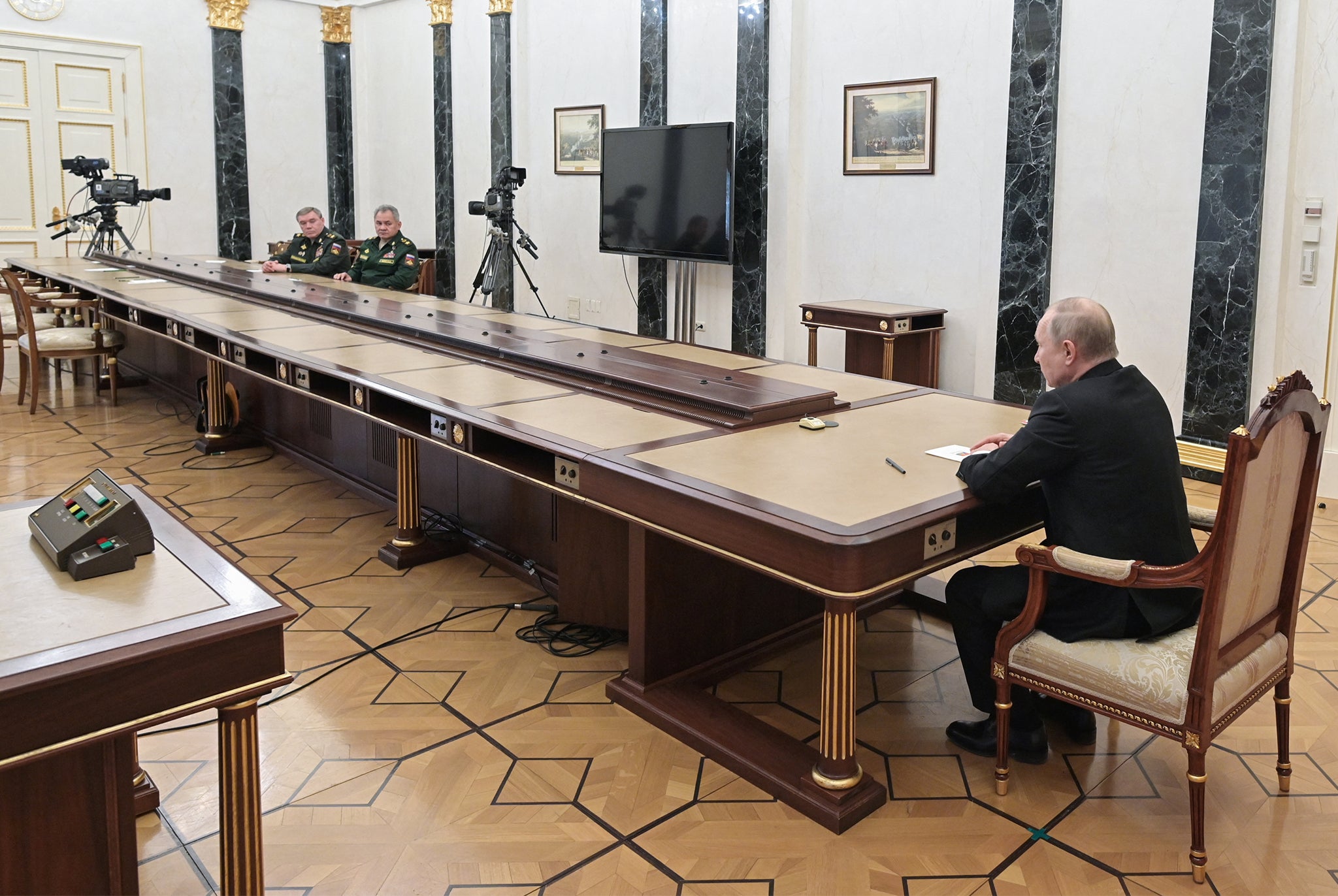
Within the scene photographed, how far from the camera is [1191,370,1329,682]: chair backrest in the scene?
6.95ft

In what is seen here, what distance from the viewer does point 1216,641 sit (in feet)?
7.14

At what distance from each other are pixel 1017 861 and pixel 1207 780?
64cm

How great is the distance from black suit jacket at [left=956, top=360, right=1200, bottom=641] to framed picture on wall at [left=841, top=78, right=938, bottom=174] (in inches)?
166

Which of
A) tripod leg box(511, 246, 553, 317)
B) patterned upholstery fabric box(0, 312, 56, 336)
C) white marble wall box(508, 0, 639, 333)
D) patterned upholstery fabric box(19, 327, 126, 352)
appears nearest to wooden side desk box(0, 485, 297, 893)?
patterned upholstery fabric box(19, 327, 126, 352)

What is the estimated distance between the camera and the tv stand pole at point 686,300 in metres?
7.82

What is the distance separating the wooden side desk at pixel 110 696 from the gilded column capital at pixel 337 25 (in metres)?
10.4

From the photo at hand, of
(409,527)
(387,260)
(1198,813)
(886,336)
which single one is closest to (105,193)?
(387,260)

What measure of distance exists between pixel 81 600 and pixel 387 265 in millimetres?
6290

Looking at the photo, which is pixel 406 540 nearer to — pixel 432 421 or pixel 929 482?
pixel 432 421

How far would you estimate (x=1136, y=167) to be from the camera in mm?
5391

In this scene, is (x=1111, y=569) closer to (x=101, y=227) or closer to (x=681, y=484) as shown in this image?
(x=681, y=484)

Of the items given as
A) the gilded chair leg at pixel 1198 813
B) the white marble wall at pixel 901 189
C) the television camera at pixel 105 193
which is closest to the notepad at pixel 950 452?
the gilded chair leg at pixel 1198 813

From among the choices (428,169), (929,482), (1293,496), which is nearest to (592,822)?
(929,482)

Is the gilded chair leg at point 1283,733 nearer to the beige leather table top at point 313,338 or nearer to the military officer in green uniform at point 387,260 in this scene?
the beige leather table top at point 313,338
